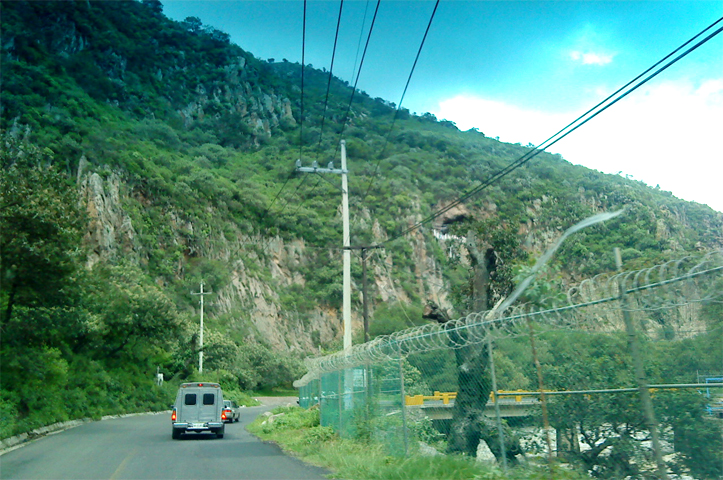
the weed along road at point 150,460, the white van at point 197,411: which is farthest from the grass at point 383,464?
the white van at point 197,411

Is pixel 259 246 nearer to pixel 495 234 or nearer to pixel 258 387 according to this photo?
pixel 258 387

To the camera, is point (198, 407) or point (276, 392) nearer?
point (198, 407)

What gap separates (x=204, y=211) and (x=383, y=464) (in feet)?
205

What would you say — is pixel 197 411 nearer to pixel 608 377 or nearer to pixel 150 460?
pixel 150 460

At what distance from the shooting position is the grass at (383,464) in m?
7.37

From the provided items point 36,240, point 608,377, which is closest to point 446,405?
point 608,377

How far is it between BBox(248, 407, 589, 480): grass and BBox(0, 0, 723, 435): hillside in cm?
242

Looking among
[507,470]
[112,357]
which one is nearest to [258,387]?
[112,357]

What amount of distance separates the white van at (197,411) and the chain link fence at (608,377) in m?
12.3

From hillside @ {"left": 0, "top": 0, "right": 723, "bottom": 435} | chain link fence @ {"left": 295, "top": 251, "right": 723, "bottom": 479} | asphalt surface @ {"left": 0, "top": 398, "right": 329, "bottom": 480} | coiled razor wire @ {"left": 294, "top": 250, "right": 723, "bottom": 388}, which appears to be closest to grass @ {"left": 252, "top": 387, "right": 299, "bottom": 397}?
hillside @ {"left": 0, "top": 0, "right": 723, "bottom": 435}

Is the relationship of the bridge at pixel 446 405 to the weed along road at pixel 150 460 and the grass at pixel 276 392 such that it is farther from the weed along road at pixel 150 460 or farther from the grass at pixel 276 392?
the grass at pixel 276 392

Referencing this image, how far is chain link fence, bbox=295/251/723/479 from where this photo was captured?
17.7 feet

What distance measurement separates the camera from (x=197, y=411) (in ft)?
67.2

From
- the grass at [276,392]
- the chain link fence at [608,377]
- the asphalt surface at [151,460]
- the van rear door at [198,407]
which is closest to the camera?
the chain link fence at [608,377]
